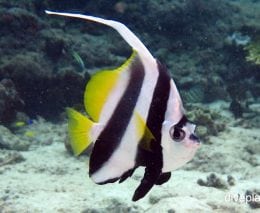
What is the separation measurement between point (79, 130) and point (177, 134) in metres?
0.35

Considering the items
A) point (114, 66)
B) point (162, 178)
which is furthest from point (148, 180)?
point (114, 66)

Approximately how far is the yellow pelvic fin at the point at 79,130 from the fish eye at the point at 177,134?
0.28 m

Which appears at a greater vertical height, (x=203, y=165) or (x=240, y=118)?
(x=203, y=165)

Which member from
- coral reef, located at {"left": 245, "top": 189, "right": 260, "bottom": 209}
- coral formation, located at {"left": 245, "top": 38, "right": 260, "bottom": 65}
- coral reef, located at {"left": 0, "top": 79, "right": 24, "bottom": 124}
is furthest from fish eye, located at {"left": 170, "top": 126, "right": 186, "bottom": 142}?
coral formation, located at {"left": 245, "top": 38, "right": 260, "bottom": 65}

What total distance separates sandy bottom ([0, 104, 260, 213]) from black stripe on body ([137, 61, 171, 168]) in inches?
91.2

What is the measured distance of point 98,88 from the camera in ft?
3.77

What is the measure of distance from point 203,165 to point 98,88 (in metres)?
4.79

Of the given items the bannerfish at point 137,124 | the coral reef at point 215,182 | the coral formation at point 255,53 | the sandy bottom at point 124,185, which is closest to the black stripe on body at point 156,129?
the bannerfish at point 137,124

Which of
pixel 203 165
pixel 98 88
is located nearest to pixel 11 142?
pixel 203 165

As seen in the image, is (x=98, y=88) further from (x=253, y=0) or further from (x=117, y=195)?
(x=253, y=0)

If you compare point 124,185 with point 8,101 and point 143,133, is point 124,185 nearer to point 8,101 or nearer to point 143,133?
point 143,133

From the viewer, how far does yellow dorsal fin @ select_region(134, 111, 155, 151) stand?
3.61 feet

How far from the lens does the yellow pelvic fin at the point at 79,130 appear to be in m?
1.17

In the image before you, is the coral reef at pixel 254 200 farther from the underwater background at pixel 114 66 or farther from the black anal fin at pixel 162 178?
the black anal fin at pixel 162 178
